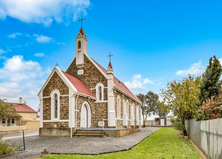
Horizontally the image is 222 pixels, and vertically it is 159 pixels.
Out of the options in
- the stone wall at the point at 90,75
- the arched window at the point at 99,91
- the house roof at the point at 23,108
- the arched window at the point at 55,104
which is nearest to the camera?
the arched window at the point at 55,104

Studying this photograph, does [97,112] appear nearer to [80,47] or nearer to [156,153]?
[80,47]

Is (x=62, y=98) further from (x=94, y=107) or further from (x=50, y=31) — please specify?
(x=50, y=31)

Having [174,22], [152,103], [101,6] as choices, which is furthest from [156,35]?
[152,103]

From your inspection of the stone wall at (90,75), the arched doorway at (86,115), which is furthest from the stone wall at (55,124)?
the stone wall at (90,75)

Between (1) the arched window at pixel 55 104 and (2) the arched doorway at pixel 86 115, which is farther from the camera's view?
(2) the arched doorway at pixel 86 115

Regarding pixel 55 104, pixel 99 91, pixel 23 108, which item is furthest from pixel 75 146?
pixel 23 108

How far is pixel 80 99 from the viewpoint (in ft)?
64.6

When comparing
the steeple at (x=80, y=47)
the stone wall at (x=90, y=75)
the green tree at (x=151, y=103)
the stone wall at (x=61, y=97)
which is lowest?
the green tree at (x=151, y=103)

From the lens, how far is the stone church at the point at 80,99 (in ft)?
61.3

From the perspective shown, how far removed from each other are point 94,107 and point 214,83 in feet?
42.6

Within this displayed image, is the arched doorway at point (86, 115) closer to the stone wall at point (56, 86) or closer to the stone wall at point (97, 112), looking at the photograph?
the stone wall at point (97, 112)

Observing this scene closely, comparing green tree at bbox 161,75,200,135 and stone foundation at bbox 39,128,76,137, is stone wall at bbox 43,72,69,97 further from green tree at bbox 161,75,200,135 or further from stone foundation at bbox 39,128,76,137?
green tree at bbox 161,75,200,135

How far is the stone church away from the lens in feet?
61.3

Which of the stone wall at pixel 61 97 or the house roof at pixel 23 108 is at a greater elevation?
the stone wall at pixel 61 97
